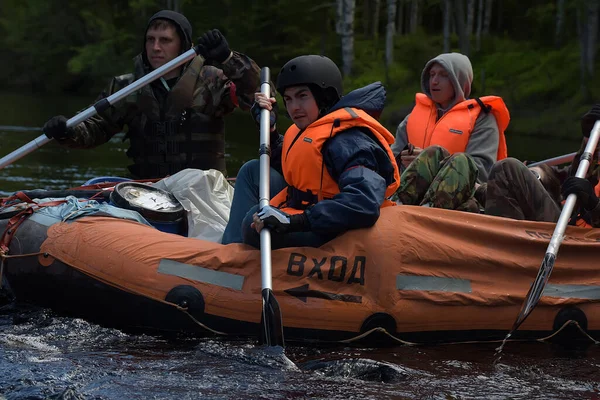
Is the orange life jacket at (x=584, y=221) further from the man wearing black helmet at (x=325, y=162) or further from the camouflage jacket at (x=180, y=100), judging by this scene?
the camouflage jacket at (x=180, y=100)

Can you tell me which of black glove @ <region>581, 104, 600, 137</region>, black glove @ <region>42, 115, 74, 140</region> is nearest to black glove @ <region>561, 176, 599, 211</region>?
black glove @ <region>581, 104, 600, 137</region>

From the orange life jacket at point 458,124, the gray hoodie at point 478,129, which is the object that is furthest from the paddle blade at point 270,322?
the orange life jacket at point 458,124

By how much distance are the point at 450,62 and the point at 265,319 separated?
2.44m

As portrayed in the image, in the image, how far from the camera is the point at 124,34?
1303 inches

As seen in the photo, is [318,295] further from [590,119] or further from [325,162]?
[590,119]

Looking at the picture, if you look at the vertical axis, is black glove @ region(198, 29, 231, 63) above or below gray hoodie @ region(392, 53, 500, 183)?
above

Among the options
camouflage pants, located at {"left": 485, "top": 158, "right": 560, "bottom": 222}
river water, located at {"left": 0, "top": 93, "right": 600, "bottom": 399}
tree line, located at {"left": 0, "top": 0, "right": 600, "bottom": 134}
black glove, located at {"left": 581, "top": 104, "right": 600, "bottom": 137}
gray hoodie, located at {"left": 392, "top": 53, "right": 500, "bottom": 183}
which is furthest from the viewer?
tree line, located at {"left": 0, "top": 0, "right": 600, "bottom": 134}

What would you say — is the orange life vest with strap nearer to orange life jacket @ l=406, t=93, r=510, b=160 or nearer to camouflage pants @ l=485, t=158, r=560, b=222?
camouflage pants @ l=485, t=158, r=560, b=222

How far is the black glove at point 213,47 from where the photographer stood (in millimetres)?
6258

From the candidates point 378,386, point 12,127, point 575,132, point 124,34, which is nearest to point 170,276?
point 378,386

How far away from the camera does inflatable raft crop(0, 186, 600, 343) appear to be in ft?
15.6

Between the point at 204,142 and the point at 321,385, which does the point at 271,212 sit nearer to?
the point at 321,385

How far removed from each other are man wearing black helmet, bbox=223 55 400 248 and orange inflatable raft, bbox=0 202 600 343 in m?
0.14

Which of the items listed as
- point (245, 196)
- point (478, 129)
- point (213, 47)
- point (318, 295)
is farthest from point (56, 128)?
point (478, 129)
